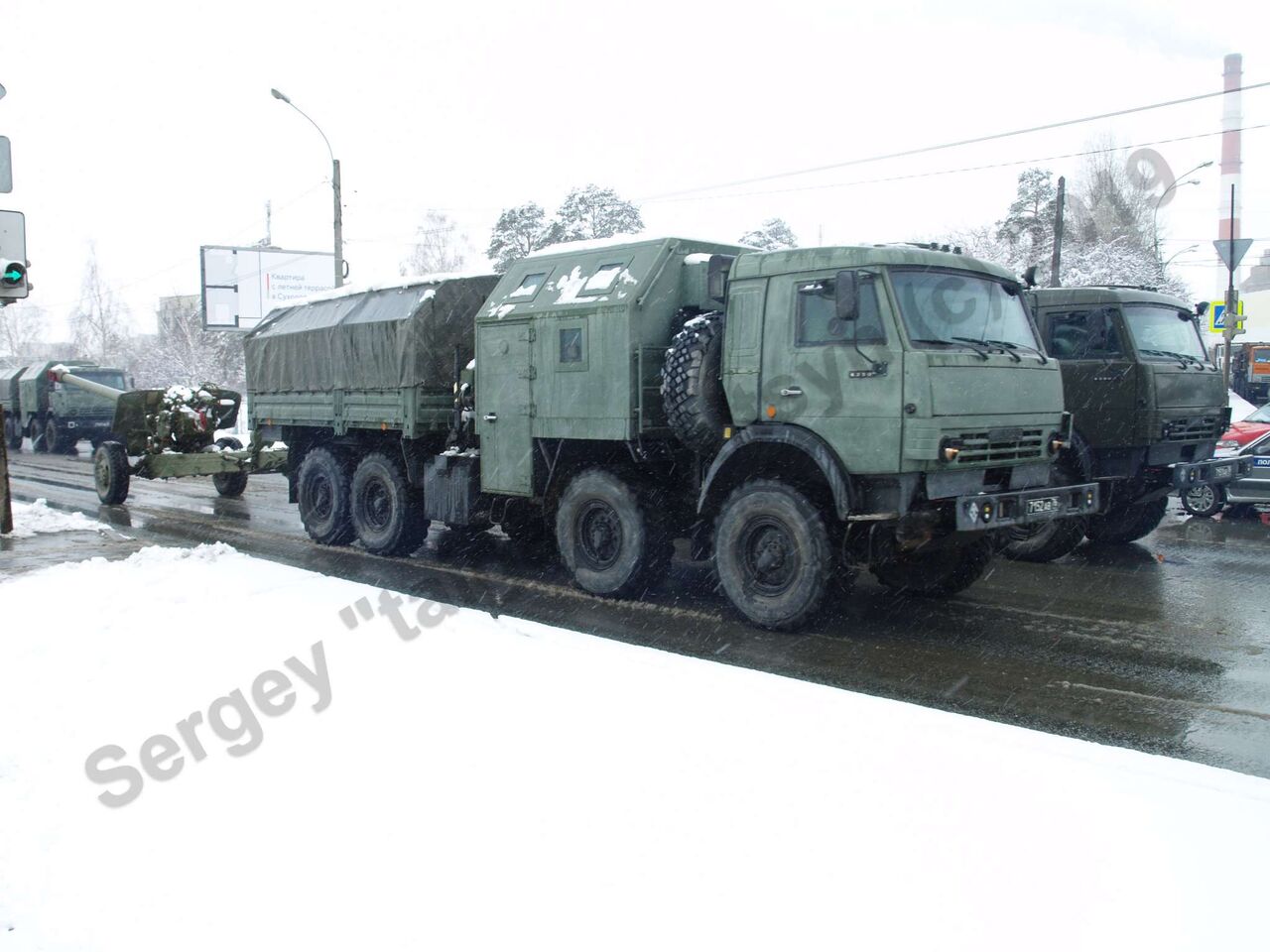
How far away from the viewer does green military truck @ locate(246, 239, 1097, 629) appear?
720cm

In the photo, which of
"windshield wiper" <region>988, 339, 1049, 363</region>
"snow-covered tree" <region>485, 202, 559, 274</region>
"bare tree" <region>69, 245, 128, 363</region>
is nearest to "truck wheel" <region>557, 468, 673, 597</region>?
"windshield wiper" <region>988, 339, 1049, 363</region>

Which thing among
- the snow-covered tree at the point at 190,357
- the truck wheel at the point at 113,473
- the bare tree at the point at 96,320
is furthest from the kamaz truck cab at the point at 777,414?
the bare tree at the point at 96,320

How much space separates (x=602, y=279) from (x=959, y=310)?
296 centimetres

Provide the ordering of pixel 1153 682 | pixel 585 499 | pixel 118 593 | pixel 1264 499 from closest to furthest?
pixel 1153 682 < pixel 118 593 < pixel 585 499 < pixel 1264 499

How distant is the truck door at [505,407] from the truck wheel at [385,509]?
1539 millimetres

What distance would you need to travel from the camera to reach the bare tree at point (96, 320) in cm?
7931

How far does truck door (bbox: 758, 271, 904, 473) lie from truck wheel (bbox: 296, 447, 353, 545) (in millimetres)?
6157

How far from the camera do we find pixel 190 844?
166 inches

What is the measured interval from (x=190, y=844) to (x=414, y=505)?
23.6 ft

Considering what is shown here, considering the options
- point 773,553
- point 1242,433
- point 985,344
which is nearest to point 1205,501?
point 1242,433

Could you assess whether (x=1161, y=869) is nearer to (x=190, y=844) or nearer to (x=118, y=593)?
(x=190, y=844)

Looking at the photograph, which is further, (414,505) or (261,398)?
(261,398)

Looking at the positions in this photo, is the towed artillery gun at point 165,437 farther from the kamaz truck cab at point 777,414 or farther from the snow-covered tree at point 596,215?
the snow-covered tree at point 596,215

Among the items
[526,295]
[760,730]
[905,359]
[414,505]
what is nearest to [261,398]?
[414,505]
